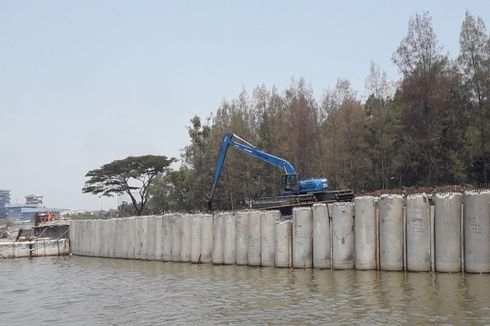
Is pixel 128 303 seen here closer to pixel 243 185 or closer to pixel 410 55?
pixel 410 55

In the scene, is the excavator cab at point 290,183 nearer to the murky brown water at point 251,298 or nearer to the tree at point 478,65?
the murky brown water at point 251,298

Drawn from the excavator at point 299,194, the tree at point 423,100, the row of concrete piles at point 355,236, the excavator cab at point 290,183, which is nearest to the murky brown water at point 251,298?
the row of concrete piles at point 355,236

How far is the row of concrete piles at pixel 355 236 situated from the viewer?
17359 millimetres

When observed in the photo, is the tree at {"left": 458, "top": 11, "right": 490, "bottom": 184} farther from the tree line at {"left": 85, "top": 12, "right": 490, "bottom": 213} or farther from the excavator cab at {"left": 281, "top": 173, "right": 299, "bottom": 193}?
the excavator cab at {"left": 281, "top": 173, "right": 299, "bottom": 193}

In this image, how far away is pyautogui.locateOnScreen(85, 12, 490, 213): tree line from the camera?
46.2m

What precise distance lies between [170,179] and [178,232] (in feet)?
153

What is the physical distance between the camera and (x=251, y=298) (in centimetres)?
1652

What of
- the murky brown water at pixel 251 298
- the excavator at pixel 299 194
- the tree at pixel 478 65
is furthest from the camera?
the tree at pixel 478 65

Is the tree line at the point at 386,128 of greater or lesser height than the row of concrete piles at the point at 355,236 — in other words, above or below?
above

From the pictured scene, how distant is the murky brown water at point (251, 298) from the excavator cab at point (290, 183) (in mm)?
13413

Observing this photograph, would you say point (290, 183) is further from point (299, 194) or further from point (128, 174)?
point (128, 174)

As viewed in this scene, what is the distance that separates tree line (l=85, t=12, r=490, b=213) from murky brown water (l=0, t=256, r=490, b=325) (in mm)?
29475

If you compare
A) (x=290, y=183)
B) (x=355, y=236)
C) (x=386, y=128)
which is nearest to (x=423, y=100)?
(x=386, y=128)

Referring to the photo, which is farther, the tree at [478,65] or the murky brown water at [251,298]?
the tree at [478,65]
